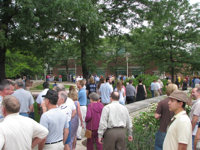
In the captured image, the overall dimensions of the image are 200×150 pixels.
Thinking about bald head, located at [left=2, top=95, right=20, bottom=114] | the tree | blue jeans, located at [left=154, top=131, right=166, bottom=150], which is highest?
the tree

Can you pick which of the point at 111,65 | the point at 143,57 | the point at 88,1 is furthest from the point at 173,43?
the point at 111,65

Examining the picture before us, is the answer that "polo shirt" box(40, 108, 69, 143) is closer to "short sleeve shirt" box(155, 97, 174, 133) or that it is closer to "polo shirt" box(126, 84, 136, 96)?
"short sleeve shirt" box(155, 97, 174, 133)

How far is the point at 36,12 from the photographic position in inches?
287

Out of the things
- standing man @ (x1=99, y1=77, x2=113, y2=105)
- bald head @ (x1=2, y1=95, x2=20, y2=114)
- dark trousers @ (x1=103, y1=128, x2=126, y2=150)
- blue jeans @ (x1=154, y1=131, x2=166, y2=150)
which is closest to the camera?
bald head @ (x1=2, y1=95, x2=20, y2=114)

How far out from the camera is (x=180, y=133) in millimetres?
2309

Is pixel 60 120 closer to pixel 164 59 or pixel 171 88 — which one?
pixel 171 88

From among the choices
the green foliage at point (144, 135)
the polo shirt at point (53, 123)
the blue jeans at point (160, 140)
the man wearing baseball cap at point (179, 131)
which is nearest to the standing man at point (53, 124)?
the polo shirt at point (53, 123)

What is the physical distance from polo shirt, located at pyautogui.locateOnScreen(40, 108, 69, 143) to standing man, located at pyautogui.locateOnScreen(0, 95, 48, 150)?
0.42 metres

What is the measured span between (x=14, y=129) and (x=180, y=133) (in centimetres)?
202

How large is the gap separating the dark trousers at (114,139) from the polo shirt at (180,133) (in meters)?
1.39

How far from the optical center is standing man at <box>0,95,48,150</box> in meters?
2.35

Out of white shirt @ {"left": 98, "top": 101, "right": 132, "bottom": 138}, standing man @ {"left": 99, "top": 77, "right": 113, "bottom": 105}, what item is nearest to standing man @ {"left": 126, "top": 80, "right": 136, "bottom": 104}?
standing man @ {"left": 99, "top": 77, "right": 113, "bottom": 105}

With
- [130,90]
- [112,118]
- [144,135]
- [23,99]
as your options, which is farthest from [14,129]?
[130,90]

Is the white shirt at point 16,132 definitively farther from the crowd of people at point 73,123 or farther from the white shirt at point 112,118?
the white shirt at point 112,118
